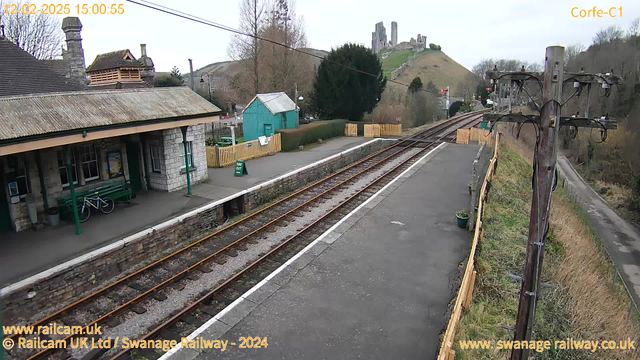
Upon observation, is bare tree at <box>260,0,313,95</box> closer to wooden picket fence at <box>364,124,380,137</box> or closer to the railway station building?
wooden picket fence at <box>364,124,380,137</box>

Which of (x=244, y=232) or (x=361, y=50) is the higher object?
(x=361, y=50)

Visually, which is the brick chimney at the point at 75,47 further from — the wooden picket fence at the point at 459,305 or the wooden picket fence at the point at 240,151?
the wooden picket fence at the point at 459,305

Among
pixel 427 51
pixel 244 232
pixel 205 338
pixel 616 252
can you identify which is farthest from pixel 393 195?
pixel 427 51

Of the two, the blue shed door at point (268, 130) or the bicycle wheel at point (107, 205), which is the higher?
the blue shed door at point (268, 130)

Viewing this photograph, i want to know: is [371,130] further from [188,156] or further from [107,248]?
[107,248]

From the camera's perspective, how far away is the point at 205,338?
268 inches

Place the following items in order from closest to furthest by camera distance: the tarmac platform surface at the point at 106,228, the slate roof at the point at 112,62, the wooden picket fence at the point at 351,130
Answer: the tarmac platform surface at the point at 106,228 → the slate roof at the point at 112,62 → the wooden picket fence at the point at 351,130

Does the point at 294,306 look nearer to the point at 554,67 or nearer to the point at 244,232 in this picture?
the point at 244,232

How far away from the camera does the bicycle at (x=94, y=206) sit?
12.1m

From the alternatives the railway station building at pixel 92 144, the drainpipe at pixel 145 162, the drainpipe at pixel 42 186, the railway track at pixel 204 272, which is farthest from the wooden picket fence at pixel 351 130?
the drainpipe at pixel 42 186

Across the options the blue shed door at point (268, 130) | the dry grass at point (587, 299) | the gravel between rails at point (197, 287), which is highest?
the blue shed door at point (268, 130)

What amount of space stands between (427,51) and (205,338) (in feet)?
449

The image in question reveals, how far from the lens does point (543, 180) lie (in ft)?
16.1

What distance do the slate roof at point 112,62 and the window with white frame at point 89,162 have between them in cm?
527
